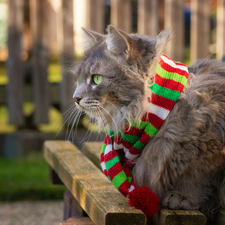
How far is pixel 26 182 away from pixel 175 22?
7.95 ft

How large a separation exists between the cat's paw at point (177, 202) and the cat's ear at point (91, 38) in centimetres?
77

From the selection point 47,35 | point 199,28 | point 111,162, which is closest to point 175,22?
point 199,28

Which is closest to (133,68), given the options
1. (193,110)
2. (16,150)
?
(193,110)

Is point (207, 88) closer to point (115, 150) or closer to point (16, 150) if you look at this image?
point (115, 150)

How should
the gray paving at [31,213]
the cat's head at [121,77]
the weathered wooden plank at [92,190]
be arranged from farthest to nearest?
the gray paving at [31,213] → the cat's head at [121,77] → the weathered wooden plank at [92,190]

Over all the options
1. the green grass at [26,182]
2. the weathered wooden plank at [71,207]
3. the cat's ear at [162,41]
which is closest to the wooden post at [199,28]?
the green grass at [26,182]

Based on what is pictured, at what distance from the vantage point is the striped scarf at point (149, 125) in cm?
133

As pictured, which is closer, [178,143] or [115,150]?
[178,143]

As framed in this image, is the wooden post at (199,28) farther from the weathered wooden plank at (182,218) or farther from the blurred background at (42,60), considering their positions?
the weathered wooden plank at (182,218)

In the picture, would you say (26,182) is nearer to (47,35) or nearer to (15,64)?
(15,64)

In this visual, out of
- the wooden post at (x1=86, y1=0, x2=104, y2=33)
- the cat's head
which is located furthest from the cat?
the wooden post at (x1=86, y1=0, x2=104, y2=33)

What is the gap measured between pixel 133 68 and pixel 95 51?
0.22 meters

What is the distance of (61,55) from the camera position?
375 cm

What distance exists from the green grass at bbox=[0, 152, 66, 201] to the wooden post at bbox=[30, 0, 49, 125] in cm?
53
